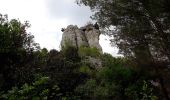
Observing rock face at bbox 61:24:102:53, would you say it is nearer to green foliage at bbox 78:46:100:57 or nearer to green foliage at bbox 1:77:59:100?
green foliage at bbox 78:46:100:57

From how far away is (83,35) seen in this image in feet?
202

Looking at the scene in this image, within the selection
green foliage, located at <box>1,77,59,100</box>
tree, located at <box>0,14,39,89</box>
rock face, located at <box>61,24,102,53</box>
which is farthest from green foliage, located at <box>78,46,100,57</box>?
green foliage, located at <box>1,77,59,100</box>

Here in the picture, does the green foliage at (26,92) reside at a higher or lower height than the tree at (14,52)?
lower

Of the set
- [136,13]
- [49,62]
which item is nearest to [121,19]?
[136,13]

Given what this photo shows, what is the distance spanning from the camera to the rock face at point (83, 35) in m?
59.8

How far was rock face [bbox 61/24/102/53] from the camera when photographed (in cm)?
5978

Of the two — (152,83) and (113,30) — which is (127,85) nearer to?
(152,83)

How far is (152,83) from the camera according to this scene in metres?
28.8

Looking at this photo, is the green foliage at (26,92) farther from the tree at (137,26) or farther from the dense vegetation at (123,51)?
the tree at (137,26)

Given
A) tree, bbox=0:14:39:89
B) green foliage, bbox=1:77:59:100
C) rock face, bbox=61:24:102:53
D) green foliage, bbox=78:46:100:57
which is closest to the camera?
green foliage, bbox=1:77:59:100

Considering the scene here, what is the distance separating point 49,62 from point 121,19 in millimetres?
10633

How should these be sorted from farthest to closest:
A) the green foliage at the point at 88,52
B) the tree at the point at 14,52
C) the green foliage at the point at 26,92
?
the green foliage at the point at 88,52 → the tree at the point at 14,52 → the green foliage at the point at 26,92

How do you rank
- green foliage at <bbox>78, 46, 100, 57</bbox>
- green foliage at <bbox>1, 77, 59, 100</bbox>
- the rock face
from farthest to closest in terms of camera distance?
the rock face < green foliage at <bbox>78, 46, 100, 57</bbox> < green foliage at <bbox>1, 77, 59, 100</bbox>

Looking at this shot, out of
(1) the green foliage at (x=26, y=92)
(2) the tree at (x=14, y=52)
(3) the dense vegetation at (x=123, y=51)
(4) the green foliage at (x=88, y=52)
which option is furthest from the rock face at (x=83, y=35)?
(1) the green foliage at (x=26, y=92)
